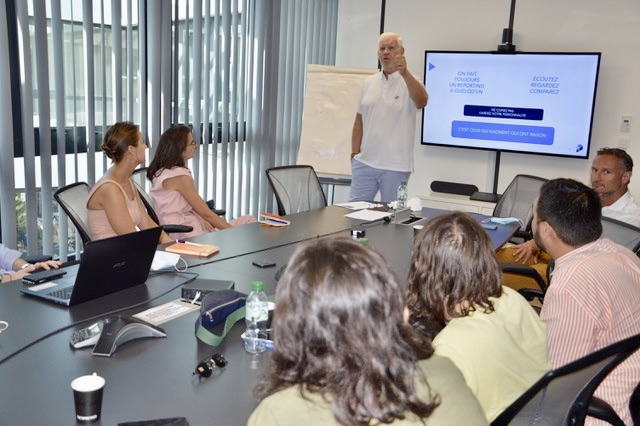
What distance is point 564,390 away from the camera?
150cm

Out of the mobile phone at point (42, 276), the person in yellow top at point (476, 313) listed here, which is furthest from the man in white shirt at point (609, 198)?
the mobile phone at point (42, 276)

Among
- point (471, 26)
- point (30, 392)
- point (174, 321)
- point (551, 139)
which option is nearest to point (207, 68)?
point (471, 26)

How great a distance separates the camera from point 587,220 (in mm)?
2320

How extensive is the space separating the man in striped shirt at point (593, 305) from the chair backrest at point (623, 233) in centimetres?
95

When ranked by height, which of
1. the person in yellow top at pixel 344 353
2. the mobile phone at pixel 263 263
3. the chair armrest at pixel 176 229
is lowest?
the chair armrest at pixel 176 229

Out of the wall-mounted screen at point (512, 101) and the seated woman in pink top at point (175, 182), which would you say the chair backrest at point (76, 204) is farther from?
the wall-mounted screen at point (512, 101)

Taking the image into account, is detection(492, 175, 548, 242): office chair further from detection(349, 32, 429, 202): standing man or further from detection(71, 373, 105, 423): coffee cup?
detection(71, 373, 105, 423): coffee cup

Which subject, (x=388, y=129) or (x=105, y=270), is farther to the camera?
A: (x=388, y=129)

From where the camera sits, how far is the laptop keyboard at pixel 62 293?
7.52 feet

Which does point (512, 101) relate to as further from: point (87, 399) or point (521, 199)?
point (87, 399)

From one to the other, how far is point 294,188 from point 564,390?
336 centimetres

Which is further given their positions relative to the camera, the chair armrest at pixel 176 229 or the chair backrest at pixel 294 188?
the chair backrest at pixel 294 188

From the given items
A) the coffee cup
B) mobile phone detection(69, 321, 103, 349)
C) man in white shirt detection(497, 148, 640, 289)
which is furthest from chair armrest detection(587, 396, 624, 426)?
man in white shirt detection(497, 148, 640, 289)

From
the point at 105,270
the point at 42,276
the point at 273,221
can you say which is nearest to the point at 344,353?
the point at 105,270
